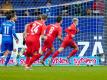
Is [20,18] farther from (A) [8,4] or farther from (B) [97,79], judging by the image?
(B) [97,79]

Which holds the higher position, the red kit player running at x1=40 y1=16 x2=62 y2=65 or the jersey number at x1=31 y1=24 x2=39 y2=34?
the jersey number at x1=31 y1=24 x2=39 y2=34

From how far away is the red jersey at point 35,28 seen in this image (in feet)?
69.6

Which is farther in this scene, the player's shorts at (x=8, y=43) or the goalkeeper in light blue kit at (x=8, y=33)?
the player's shorts at (x=8, y=43)

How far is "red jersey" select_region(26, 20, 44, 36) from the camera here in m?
21.2

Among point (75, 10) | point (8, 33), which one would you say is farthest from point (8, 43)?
point (75, 10)

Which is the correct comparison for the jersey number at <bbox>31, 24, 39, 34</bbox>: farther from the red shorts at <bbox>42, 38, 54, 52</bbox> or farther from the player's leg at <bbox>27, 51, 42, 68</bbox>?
the red shorts at <bbox>42, 38, 54, 52</bbox>

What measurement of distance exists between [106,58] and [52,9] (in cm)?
365

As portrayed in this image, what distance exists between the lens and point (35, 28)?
21.2 m

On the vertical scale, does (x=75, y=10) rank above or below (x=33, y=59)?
above

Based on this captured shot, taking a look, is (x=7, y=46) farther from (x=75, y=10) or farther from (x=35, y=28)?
(x=75, y=10)

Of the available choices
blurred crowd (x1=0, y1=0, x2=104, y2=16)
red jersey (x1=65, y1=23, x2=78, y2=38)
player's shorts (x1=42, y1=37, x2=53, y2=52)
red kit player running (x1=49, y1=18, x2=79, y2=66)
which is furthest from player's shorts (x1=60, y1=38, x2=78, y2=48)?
blurred crowd (x1=0, y1=0, x2=104, y2=16)

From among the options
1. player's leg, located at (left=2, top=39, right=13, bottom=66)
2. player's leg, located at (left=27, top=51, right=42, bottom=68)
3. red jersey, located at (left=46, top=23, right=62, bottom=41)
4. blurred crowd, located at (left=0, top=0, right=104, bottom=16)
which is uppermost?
blurred crowd, located at (left=0, top=0, right=104, bottom=16)

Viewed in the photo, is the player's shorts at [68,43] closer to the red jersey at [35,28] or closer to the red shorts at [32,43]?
the red shorts at [32,43]

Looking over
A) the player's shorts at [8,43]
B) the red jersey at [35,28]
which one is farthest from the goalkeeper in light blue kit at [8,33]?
the red jersey at [35,28]
